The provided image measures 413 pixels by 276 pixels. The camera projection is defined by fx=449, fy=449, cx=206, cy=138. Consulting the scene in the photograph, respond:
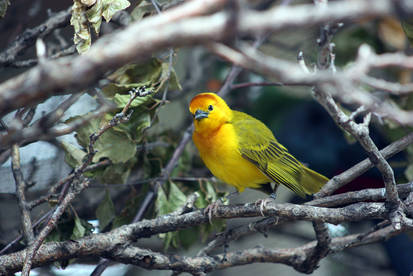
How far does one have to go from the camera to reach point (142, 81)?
98.4 inches

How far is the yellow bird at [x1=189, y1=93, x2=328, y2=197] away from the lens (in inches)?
97.9

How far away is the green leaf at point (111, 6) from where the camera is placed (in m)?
1.96

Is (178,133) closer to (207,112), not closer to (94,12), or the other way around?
(207,112)

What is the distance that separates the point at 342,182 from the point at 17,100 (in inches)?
58.9

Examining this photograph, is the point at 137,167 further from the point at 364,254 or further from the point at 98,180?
the point at 364,254

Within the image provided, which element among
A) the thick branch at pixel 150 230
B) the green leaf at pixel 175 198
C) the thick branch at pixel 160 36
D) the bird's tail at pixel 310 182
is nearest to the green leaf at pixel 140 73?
the green leaf at pixel 175 198

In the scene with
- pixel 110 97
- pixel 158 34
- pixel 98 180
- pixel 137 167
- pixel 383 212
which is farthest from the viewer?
pixel 137 167

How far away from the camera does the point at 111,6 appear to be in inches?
78.0

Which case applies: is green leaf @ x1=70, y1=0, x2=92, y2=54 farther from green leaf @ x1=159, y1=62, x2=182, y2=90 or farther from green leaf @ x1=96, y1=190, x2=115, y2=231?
green leaf @ x1=96, y1=190, x2=115, y2=231

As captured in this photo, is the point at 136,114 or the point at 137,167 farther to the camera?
the point at 137,167

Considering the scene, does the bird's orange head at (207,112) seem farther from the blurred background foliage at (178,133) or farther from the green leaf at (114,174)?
the green leaf at (114,174)

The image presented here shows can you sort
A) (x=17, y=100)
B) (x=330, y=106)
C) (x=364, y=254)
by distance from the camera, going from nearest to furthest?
(x=17, y=100), (x=330, y=106), (x=364, y=254)

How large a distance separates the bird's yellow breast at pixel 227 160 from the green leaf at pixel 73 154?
0.69 metres

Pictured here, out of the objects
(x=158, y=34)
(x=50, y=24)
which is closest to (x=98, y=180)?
(x=50, y=24)
